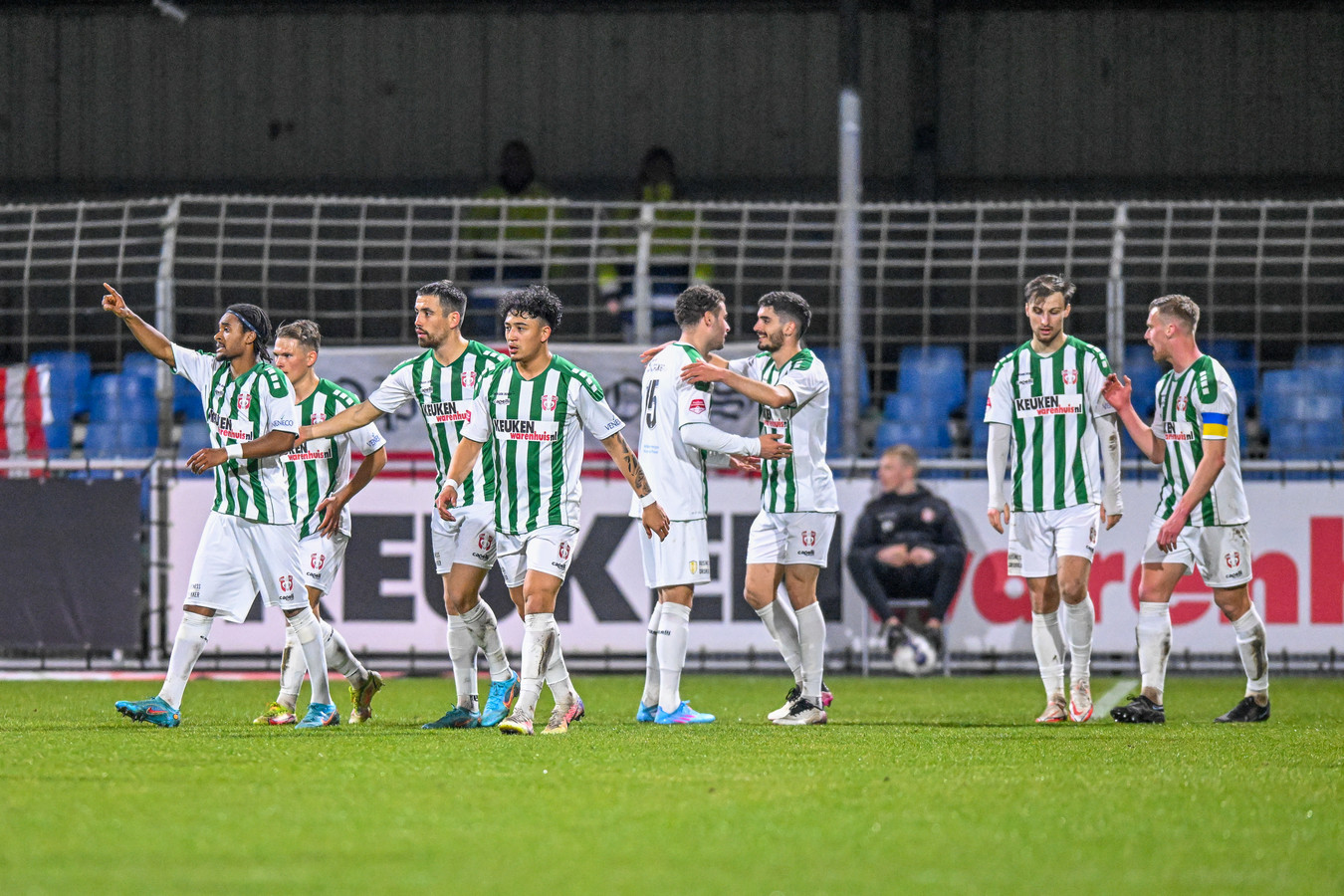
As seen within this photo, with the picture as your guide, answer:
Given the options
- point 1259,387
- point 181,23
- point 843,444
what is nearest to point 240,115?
point 181,23

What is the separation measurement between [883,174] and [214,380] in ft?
39.2

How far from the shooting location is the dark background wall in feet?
57.3

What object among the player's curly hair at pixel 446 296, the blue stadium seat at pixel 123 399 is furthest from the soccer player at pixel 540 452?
the blue stadium seat at pixel 123 399

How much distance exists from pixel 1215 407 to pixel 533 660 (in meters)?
3.28

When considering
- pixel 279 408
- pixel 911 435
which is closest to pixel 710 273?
pixel 911 435

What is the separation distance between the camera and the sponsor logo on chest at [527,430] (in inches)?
267

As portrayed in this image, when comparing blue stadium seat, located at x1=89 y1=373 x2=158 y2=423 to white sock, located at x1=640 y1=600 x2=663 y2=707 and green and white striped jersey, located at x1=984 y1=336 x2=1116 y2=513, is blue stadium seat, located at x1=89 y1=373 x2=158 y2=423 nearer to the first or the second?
white sock, located at x1=640 y1=600 x2=663 y2=707

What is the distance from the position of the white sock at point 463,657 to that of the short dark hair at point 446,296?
4.42 feet

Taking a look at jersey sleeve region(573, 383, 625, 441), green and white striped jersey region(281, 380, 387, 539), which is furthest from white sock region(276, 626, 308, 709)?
jersey sleeve region(573, 383, 625, 441)

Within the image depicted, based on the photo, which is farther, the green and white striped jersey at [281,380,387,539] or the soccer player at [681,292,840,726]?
the green and white striped jersey at [281,380,387,539]

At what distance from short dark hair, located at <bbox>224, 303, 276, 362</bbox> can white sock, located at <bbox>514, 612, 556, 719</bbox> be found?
171 centimetres

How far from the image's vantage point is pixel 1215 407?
24.1 feet

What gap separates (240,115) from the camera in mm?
17922

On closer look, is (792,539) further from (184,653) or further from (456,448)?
(184,653)
